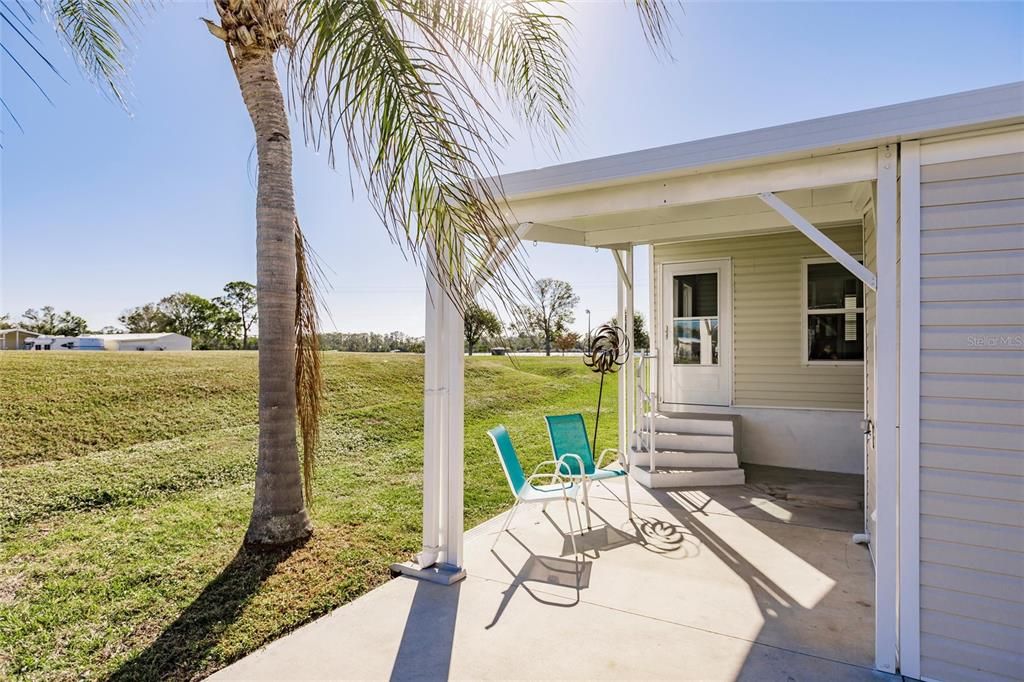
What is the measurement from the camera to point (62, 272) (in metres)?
11.1

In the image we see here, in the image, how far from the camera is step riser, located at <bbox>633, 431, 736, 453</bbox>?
6750 millimetres

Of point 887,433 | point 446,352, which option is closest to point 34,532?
point 446,352

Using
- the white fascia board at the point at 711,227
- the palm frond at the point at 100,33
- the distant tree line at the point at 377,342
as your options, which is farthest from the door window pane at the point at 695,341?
the palm frond at the point at 100,33

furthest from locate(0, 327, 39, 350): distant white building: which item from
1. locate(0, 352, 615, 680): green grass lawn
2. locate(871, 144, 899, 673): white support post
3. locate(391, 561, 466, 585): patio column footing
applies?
locate(871, 144, 899, 673): white support post

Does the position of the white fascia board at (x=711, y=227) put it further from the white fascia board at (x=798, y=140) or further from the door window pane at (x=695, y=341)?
the white fascia board at (x=798, y=140)

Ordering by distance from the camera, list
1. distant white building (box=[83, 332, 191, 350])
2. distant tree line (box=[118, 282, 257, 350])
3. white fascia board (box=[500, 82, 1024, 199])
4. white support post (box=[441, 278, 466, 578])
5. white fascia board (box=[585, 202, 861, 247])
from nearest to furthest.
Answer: white fascia board (box=[500, 82, 1024, 199]), white support post (box=[441, 278, 466, 578]), white fascia board (box=[585, 202, 861, 247]), distant white building (box=[83, 332, 191, 350]), distant tree line (box=[118, 282, 257, 350])

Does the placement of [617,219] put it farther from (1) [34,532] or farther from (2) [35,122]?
(2) [35,122]

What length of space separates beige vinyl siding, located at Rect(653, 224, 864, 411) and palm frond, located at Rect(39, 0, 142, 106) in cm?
630

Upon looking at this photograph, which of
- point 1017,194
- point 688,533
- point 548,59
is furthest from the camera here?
point 688,533

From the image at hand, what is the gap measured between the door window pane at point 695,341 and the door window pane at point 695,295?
103 millimetres

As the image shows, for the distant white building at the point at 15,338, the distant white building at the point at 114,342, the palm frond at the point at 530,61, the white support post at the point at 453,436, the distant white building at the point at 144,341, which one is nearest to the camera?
the palm frond at the point at 530,61

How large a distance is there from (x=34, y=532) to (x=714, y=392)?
724 cm

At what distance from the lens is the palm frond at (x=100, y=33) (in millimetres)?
4543

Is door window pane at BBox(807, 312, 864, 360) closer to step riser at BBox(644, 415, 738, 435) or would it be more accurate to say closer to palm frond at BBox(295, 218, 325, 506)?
step riser at BBox(644, 415, 738, 435)
